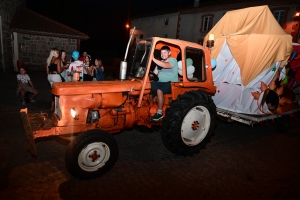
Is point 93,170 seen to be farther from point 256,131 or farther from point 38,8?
point 38,8

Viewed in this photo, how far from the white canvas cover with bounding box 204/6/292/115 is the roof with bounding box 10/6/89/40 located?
48.2 ft

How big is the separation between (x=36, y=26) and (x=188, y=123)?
55.5ft

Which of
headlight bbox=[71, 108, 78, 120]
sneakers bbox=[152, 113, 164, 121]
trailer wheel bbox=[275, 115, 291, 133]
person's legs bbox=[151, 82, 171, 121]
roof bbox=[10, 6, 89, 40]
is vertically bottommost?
trailer wheel bbox=[275, 115, 291, 133]

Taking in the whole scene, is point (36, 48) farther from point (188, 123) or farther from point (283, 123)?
point (283, 123)

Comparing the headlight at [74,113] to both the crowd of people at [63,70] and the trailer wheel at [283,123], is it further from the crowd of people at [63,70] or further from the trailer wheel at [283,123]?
the trailer wheel at [283,123]

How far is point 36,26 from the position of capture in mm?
16375

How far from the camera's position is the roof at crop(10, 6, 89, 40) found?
15577 mm

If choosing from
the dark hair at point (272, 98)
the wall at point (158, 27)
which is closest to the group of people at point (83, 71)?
the dark hair at point (272, 98)

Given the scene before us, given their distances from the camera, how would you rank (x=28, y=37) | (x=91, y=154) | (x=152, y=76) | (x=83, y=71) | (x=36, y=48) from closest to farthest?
(x=91, y=154), (x=152, y=76), (x=83, y=71), (x=28, y=37), (x=36, y=48)

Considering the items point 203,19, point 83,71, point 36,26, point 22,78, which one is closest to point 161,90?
point 83,71

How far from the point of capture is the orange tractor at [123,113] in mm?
3293

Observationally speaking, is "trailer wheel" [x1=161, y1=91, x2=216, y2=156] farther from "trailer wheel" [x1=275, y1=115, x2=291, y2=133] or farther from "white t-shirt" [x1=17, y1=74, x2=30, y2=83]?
"white t-shirt" [x1=17, y1=74, x2=30, y2=83]

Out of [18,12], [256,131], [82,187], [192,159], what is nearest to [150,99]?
[192,159]

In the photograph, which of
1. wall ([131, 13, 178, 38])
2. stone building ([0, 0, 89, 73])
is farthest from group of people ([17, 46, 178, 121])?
wall ([131, 13, 178, 38])
